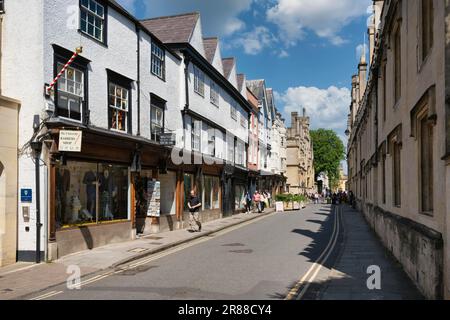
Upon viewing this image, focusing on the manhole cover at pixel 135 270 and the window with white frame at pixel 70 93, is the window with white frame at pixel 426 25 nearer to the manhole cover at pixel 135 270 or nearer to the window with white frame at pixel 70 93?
the manhole cover at pixel 135 270

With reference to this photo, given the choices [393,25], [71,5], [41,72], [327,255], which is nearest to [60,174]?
[41,72]

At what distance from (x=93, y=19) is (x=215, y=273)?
939 cm

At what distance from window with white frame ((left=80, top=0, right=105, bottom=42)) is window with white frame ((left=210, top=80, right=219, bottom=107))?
12.7 metres

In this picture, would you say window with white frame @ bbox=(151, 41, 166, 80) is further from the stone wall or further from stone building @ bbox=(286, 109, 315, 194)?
stone building @ bbox=(286, 109, 315, 194)

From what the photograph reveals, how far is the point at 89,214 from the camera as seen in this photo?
1481cm

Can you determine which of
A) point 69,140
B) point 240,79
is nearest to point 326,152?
point 240,79

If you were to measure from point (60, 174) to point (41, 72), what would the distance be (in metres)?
2.94

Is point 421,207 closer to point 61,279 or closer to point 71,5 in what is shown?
point 61,279

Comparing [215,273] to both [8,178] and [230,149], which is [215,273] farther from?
[230,149]

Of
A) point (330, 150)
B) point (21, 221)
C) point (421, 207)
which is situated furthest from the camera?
point (330, 150)

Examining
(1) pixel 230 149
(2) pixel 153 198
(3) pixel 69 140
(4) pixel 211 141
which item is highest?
(4) pixel 211 141

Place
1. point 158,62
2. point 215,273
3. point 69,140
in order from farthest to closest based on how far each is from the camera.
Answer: point 158,62 < point 69,140 < point 215,273

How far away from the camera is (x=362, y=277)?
400 inches

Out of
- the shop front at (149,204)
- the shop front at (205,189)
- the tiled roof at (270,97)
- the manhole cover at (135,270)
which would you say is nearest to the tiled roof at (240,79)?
the shop front at (205,189)
